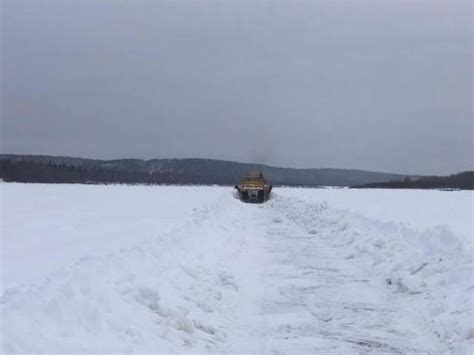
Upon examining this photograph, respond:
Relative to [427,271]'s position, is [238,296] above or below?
below

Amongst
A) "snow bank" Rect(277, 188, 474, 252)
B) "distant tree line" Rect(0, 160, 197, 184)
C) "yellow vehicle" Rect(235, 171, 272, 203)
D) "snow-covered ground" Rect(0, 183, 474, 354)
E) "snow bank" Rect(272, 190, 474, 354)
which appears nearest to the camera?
"snow-covered ground" Rect(0, 183, 474, 354)

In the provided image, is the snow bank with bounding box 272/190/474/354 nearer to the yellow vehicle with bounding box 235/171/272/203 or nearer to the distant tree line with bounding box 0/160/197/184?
the yellow vehicle with bounding box 235/171/272/203

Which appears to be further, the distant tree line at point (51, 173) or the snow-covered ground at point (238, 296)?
the distant tree line at point (51, 173)

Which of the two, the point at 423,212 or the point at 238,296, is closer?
the point at 238,296

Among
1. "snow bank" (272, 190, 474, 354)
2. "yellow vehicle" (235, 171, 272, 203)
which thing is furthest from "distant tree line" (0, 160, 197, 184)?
"snow bank" (272, 190, 474, 354)

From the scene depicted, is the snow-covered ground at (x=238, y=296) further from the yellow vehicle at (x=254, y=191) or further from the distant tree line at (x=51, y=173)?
the distant tree line at (x=51, y=173)

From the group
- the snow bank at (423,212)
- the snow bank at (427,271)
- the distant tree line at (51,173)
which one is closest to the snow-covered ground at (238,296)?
the snow bank at (427,271)

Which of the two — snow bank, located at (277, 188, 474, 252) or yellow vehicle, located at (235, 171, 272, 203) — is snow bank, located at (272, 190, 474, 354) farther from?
yellow vehicle, located at (235, 171, 272, 203)

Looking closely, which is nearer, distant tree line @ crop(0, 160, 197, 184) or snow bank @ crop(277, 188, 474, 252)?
snow bank @ crop(277, 188, 474, 252)

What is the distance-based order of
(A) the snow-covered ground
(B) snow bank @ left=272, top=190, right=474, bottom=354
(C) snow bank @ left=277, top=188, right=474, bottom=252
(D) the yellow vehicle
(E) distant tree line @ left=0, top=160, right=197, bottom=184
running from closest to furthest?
(A) the snow-covered ground → (B) snow bank @ left=272, top=190, right=474, bottom=354 → (C) snow bank @ left=277, top=188, right=474, bottom=252 → (D) the yellow vehicle → (E) distant tree line @ left=0, top=160, right=197, bottom=184

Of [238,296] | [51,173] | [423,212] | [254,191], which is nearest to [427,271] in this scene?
[238,296]

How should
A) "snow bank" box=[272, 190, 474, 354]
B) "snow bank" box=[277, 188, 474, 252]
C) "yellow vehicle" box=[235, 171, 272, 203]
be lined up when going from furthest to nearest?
"yellow vehicle" box=[235, 171, 272, 203], "snow bank" box=[277, 188, 474, 252], "snow bank" box=[272, 190, 474, 354]

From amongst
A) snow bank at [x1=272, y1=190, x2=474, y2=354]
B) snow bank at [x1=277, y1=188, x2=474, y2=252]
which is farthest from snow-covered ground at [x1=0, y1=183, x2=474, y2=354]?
snow bank at [x1=277, y1=188, x2=474, y2=252]

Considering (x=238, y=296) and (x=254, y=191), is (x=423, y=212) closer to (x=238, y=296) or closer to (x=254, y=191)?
(x=254, y=191)
